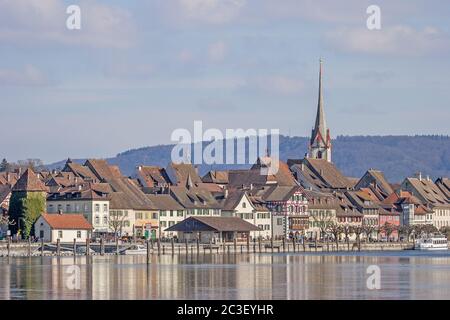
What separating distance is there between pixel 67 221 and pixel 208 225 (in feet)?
55.9

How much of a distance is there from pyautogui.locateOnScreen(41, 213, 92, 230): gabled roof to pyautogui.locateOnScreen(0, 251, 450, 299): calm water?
23.3m

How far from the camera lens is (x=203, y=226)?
15562 centimetres

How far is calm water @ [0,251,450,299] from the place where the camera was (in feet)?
246

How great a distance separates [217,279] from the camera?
290 feet

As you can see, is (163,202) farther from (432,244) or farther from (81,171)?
(432,244)

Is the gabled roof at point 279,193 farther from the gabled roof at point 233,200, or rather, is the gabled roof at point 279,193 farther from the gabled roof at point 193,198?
the gabled roof at point 193,198

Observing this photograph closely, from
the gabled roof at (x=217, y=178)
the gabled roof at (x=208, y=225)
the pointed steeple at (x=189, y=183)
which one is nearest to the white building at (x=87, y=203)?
the gabled roof at (x=208, y=225)

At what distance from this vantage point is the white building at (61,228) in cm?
14400

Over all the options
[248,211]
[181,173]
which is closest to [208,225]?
[248,211]

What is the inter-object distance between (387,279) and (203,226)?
66778mm

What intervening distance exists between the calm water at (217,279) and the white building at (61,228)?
74.8ft

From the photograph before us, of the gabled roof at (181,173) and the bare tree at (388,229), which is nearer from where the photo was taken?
the gabled roof at (181,173)

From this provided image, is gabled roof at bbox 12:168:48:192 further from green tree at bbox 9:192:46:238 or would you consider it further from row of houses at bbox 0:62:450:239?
green tree at bbox 9:192:46:238
